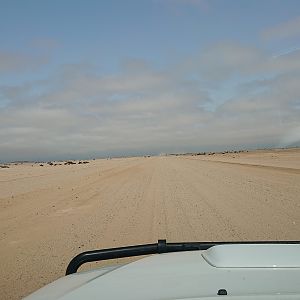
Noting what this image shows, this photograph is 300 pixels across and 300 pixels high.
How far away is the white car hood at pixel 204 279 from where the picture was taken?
2.30m

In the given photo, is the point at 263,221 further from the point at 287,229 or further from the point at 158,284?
the point at 158,284

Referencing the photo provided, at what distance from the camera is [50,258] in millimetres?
7734

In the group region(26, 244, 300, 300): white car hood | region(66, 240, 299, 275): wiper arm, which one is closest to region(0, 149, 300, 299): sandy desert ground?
region(66, 240, 299, 275): wiper arm

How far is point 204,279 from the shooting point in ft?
8.26

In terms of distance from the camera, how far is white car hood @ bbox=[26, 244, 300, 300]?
Result: 230 centimetres

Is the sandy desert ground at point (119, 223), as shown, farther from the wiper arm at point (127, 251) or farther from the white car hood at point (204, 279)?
the white car hood at point (204, 279)

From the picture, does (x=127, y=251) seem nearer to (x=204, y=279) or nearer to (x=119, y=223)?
(x=204, y=279)

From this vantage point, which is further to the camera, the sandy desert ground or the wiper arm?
the sandy desert ground

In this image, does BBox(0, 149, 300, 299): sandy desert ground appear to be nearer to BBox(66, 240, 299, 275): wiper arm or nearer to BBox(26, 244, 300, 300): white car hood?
BBox(66, 240, 299, 275): wiper arm

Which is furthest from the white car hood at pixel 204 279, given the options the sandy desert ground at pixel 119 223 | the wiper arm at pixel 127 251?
the sandy desert ground at pixel 119 223

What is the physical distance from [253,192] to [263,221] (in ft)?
21.2

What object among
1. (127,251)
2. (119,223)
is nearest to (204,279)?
(127,251)

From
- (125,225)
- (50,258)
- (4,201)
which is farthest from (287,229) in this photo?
(4,201)

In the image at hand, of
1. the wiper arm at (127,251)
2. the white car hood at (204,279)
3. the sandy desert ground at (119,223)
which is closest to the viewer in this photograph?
the white car hood at (204,279)
